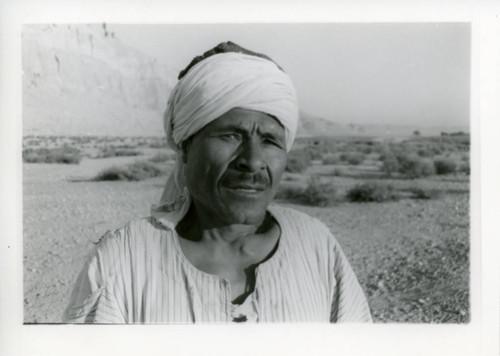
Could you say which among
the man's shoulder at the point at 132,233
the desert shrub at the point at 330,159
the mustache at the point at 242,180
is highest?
the desert shrub at the point at 330,159

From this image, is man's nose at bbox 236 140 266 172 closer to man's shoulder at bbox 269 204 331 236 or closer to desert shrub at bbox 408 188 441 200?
man's shoulder at bbox 269 204 331 236

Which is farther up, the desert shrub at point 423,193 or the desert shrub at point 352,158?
the desert shrub at point 352,158

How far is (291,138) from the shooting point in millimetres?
2990

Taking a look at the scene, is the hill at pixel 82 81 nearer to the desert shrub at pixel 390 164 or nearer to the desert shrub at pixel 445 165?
the desert shrub at pixel 390 164

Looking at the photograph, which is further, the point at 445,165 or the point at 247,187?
the point at 445,165

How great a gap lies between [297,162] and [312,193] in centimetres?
16

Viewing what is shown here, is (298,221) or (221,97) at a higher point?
(221,97)

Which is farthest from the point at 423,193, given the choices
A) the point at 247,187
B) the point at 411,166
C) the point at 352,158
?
the point at 247,187

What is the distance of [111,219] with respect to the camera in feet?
9.94

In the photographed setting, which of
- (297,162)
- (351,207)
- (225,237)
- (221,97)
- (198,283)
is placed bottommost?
(198,283)

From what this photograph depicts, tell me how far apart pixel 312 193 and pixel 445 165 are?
0.63 m

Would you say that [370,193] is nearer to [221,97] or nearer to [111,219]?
[221,97]

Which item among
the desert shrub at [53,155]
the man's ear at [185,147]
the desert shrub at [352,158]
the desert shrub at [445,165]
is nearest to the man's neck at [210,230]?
the man's ear at [185,147]

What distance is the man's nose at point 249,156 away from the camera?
2.88 metres
